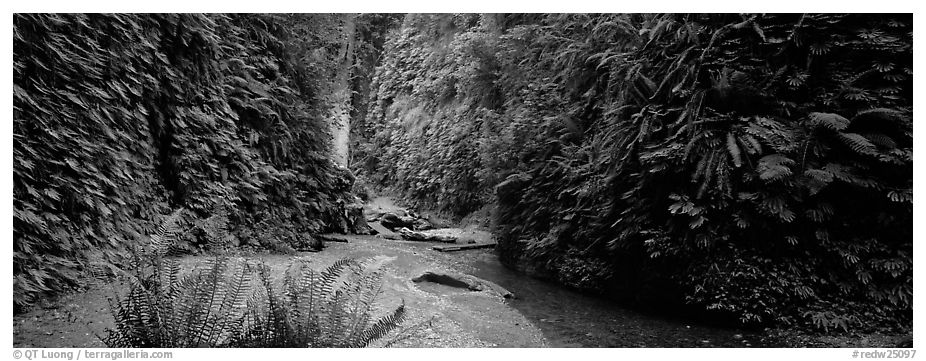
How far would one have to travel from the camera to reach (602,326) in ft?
18.0

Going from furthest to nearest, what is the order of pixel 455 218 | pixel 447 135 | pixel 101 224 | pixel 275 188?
pixel 447 135, pixel 455 218, pixel 275 188, pixel 101 224

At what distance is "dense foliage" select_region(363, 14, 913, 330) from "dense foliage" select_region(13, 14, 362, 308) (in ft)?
14.4

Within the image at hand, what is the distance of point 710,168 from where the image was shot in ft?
17.4

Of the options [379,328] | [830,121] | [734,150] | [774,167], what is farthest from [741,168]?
[379,328]

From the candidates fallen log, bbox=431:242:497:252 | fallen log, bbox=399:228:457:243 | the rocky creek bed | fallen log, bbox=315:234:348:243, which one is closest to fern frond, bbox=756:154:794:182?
the rocky creek bed

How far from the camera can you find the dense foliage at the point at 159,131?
434 cm

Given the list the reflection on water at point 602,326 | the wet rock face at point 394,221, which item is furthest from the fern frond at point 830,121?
the wet rock face at point 394,221

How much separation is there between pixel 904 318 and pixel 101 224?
741 cm

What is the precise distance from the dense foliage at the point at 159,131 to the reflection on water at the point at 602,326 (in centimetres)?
408

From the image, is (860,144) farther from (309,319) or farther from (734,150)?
(309,319)

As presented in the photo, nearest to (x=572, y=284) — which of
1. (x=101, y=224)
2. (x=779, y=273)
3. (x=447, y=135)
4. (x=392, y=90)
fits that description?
(x=779, y=273)

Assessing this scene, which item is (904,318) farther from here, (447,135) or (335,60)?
(447,135)

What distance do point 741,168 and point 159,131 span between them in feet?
21.7

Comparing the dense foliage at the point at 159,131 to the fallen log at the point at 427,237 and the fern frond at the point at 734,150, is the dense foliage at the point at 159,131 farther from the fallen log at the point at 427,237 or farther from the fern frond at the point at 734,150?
the fern frond at the point at 734,150
